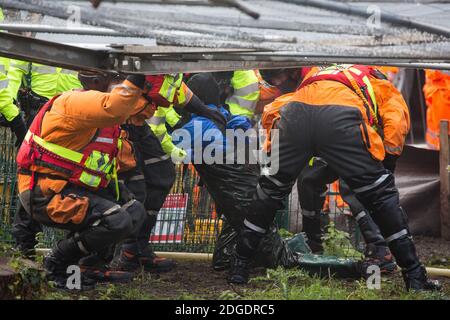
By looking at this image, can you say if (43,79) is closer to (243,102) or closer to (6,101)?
(6,101)

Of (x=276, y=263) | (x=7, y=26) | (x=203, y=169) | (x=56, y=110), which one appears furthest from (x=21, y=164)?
(x=276, y=263)

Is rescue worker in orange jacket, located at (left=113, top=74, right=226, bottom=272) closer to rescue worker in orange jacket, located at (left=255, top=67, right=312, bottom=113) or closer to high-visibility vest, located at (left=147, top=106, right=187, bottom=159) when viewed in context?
high-visibility vest, located at (left=147, top=106, right=187, bottom=159)

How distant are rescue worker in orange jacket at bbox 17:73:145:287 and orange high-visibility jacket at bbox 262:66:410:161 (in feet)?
4.57

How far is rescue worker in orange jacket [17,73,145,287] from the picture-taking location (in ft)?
20.5

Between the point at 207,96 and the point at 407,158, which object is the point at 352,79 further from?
the point at 407,158

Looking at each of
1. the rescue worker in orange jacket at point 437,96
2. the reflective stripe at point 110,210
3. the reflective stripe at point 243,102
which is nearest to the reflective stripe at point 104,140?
the reflective stripe at point 110,210

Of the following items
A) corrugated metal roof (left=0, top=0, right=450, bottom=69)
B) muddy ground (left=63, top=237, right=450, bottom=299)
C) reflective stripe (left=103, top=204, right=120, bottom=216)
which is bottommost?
muddy ground (left=63, top=237, right=450, bottom=299)

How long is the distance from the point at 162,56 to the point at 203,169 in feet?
7.04

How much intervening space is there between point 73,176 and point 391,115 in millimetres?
2494

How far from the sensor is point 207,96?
8.07 meters

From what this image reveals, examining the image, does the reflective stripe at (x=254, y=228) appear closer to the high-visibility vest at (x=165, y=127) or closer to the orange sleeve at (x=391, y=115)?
the high-visibility vest at (x=165, y=127)

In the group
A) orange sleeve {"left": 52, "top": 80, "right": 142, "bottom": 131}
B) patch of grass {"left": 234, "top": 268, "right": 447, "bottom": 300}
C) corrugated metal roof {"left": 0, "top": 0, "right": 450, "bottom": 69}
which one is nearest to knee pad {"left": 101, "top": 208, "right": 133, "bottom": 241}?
orange sleeve {"left": 52, "top": 80, "right": 142, "bottom": 131}

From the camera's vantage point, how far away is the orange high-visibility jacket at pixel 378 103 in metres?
6.61

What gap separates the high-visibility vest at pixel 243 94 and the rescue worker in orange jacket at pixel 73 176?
2644 mm
